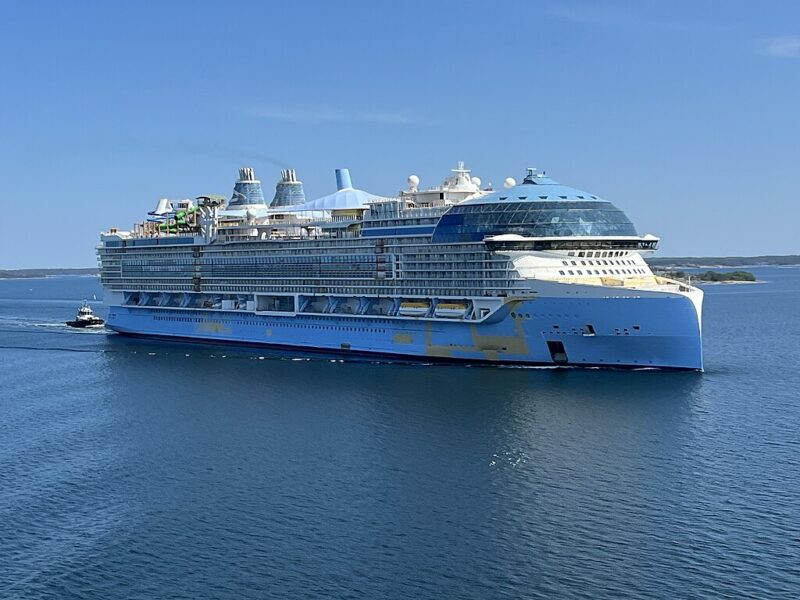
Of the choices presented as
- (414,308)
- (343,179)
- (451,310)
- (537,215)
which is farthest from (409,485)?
(343,179)

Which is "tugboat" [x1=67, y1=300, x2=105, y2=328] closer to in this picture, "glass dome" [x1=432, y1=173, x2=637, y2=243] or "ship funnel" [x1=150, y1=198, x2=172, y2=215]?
"ship funnel" [x1=150, y1=198, x2=172, y2=215]

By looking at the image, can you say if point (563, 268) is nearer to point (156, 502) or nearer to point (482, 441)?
point (482, 441)

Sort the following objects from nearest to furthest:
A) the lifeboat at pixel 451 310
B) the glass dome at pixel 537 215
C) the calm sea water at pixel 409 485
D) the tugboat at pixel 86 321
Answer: the calm sea water at pixel 409 485
the glass dome at pixel 537 215
the lifeboat at pixel 451 310
the tugboat at pixel 86 321

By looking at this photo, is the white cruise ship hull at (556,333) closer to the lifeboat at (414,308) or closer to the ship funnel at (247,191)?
the lifeboat at (414,308)

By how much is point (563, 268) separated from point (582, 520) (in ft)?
90.3

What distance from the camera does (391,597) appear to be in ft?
83.4

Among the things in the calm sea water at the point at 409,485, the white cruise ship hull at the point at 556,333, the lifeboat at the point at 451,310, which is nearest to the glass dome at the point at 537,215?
the lifeboat at the point at 451,310

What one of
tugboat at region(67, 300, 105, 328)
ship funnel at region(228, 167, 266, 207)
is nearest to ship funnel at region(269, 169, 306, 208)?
ship funnel at region(228, 167, 266, 207)

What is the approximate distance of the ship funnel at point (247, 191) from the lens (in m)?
90.6

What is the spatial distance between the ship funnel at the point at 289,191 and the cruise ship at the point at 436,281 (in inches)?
187

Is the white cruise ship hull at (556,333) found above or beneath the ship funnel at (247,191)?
beneath

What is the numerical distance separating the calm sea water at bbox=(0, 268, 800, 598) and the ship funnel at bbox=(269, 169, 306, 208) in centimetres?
3397

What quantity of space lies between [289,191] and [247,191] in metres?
4.14

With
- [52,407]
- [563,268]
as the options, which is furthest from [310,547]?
[563,268]
